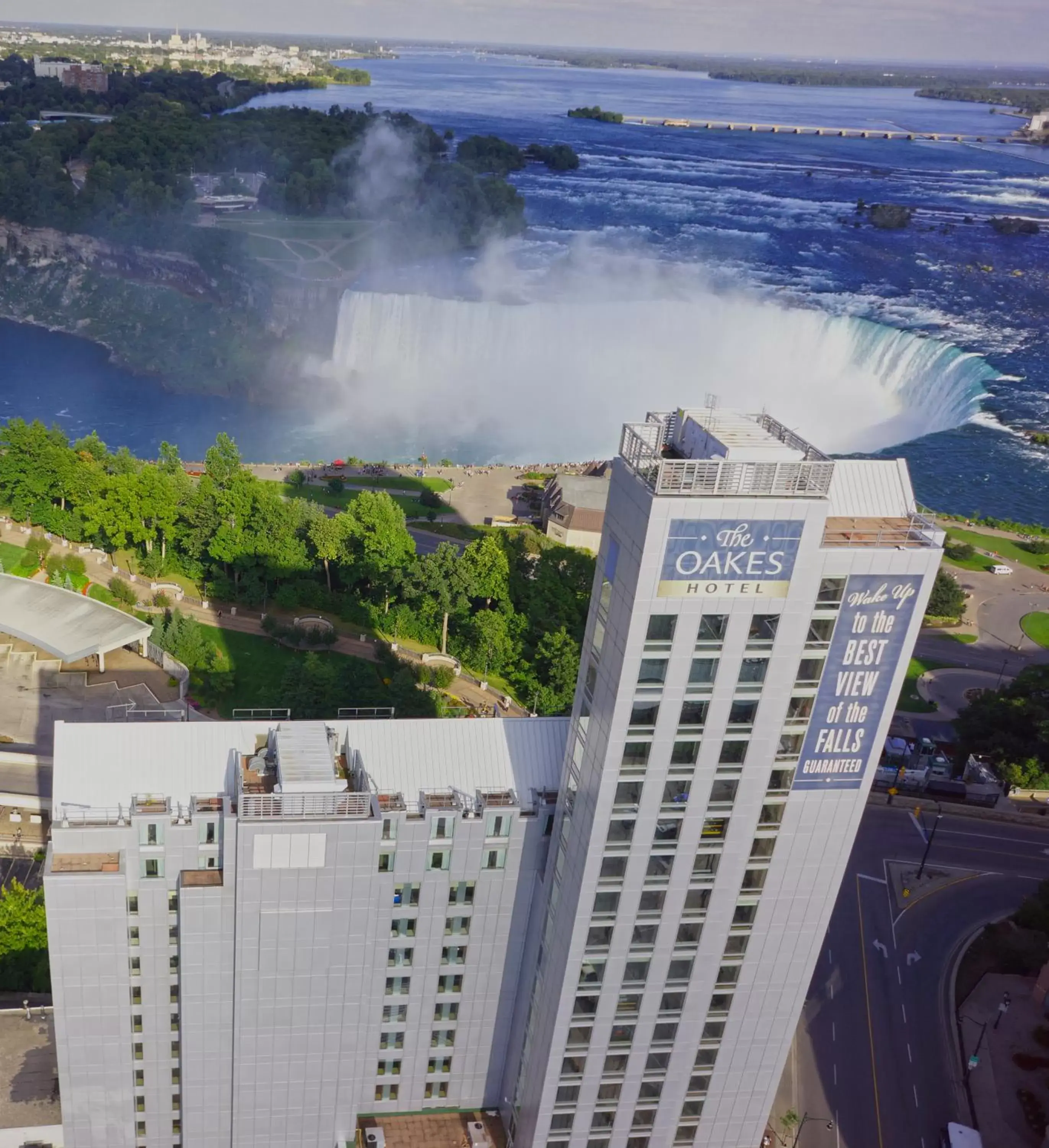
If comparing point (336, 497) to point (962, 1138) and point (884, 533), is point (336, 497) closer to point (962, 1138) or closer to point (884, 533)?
point (962, 1138)

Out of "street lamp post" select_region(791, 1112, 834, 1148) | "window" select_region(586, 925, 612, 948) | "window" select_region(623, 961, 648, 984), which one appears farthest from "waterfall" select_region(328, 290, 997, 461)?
"window" select_region(586, 925, 612, 948)

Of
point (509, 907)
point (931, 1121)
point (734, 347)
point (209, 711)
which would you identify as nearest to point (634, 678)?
point (509, 907)

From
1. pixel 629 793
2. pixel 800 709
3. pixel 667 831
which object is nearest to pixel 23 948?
pixel 629 793

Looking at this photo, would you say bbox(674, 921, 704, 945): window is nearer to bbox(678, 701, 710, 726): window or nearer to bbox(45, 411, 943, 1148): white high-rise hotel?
bbox(45, 411, 943, 1148): white high-rise hotel

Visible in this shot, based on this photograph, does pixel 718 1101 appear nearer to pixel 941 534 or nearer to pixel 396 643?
pixel 941 534

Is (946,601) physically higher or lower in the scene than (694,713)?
lower

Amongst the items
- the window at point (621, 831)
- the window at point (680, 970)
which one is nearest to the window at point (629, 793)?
the window at point (621, 831)

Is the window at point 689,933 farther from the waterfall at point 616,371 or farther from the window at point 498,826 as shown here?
the waterfall at point 616,371
